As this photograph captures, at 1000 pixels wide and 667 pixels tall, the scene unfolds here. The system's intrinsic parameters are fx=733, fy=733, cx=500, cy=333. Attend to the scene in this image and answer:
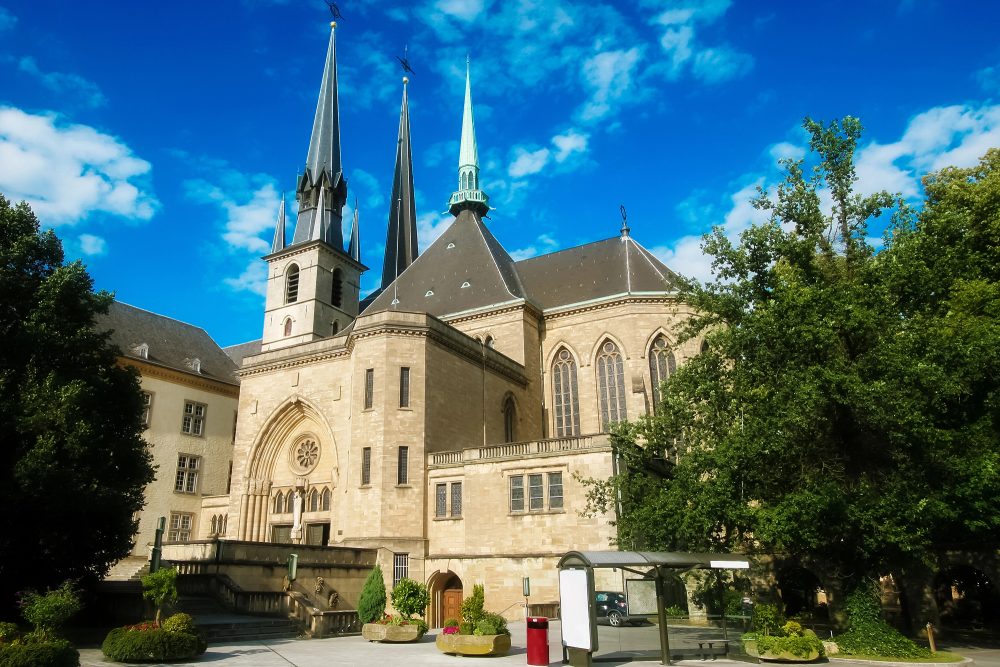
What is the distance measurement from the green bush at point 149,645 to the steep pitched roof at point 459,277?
2349cm

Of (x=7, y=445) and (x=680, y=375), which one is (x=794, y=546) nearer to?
(x=680, y=375)

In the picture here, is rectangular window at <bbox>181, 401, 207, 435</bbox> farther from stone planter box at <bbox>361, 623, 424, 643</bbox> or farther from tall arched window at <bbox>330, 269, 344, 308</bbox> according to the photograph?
stone planter box at <bbox>361, 623, 424, 643</bbox>

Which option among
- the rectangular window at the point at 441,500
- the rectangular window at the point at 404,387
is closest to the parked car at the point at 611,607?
the rectangular window at the point at 441,500

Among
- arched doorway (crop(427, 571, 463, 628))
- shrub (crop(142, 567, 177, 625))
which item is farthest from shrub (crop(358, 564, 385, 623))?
shrub (crop(142, 567, 177, 625))

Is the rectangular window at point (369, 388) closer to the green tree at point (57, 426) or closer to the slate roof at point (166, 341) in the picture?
the green tree at point (57, 426)

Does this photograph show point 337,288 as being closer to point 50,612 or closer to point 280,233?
point 280,233

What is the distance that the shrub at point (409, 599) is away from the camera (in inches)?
680

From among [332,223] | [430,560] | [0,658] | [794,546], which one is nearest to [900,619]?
[794,546]

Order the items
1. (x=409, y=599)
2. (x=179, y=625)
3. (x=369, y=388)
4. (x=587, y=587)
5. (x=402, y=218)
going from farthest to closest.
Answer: (x=402, y=218)
(x=369, y=388)
(x=409, y=599)
(x=179, y=625)
(x=587, y=587)

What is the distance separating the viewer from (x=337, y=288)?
46.9 m

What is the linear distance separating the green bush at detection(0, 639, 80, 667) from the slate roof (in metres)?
26.5

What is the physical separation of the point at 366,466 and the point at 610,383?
13.2m

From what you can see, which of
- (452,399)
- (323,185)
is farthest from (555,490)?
(323,185)

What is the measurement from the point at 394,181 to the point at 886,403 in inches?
2354
